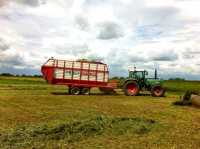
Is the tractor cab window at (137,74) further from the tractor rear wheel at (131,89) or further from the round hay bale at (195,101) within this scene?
the round hay bale at (195,101)

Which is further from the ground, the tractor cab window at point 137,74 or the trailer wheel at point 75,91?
the tractor cab window at point 137,74

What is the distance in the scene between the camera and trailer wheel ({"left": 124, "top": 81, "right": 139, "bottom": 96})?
3504cm

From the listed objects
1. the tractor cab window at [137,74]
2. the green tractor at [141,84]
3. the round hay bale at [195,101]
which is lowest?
the round hay bale at [195,101]

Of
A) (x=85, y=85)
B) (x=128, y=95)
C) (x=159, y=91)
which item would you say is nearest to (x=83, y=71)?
(x=85, y=85)

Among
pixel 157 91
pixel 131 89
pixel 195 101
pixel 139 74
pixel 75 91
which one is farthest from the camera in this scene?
pixel 139 74

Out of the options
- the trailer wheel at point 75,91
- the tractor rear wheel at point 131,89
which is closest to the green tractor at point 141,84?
the tractor rear wheel at point 131,89

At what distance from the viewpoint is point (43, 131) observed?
13812 millimetres

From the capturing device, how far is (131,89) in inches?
1388

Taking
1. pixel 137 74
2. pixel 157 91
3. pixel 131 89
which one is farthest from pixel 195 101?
pixel 137 74

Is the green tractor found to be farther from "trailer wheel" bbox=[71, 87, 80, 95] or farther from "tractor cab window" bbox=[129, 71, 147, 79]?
"trailer wheel" bbox=[71, 87, 80, 95]

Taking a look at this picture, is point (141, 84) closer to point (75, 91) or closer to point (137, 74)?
point (137, 74)

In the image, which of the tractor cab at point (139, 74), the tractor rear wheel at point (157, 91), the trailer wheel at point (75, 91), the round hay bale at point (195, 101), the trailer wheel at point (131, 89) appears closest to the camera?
the round hay bale at point (195, 101)

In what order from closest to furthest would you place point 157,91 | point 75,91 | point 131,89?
point 131,89 → point 75,91 → point 157,91

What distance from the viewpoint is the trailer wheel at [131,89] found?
115 feet
